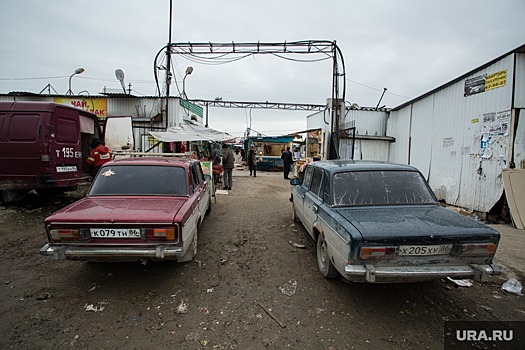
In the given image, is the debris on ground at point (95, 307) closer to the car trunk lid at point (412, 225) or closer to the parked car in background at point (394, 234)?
the parked car in background at point (394, 234)

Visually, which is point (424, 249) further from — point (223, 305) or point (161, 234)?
point (161, 234)

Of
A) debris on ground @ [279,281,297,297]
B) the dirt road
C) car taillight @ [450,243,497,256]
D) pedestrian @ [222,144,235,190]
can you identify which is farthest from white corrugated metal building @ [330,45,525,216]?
pedestrian @ [222,144,235,190]

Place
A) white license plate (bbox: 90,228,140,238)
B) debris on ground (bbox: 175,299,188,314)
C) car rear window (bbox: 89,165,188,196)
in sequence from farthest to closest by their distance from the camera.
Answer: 1. car rear window (bbox: 89,165,188,196)
2. white license plate (bbox: 90,228,140,238)
3. debris on ground (bbox: 175,299,188,314)

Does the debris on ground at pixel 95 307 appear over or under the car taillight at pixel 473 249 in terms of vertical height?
under

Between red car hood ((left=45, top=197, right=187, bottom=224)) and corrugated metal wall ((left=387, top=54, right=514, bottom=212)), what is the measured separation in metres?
7.61

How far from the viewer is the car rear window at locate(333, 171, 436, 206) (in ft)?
11.1

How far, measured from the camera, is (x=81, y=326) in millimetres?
2543

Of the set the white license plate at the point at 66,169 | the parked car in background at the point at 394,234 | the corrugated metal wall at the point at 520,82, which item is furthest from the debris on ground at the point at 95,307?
the corrugated metal wall at the point at 520,82

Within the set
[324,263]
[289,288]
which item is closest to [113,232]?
[289,288]

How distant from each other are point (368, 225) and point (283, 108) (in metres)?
31.9

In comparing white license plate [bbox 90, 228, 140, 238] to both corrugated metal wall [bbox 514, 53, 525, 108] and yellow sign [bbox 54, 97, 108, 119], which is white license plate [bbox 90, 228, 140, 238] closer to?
corrugated metal wall [bbox 514, 53, 525, 108]

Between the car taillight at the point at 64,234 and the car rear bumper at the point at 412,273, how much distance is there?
2956 mm

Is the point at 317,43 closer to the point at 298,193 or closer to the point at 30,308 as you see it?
the point at 298,193

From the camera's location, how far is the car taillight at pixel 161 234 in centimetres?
291
